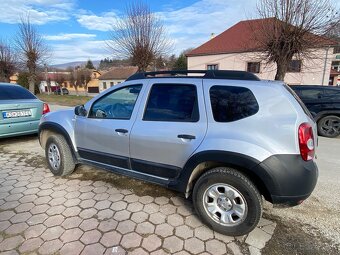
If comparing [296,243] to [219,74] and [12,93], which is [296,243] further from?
[12,93]

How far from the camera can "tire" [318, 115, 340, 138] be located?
6633mm

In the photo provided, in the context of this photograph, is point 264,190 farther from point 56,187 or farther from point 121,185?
point 56,187

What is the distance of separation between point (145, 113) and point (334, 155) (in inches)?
177

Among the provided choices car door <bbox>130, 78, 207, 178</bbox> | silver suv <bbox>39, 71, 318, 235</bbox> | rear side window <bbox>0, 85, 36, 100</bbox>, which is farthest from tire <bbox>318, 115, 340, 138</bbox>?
rear side window <bbox>0, 85, 36, 100</bbox>

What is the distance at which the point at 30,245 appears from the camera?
2.27m

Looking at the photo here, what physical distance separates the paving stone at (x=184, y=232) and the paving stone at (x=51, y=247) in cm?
119

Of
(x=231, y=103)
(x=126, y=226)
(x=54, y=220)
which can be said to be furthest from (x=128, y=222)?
(x=231, y=103)

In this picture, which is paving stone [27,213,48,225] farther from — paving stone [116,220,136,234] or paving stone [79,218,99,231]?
paving stone [116,220,136,234]

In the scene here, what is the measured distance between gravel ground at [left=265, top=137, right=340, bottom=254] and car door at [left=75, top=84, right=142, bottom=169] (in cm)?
205

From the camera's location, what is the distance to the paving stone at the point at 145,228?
2457 millimetres

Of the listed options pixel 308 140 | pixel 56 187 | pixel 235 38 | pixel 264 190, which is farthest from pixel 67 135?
pixel 235 38

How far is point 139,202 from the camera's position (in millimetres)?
3039

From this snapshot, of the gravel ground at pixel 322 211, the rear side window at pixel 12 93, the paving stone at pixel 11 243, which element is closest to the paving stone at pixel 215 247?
the gravel ground at pixel 322 211

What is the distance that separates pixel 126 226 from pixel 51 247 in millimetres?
749
